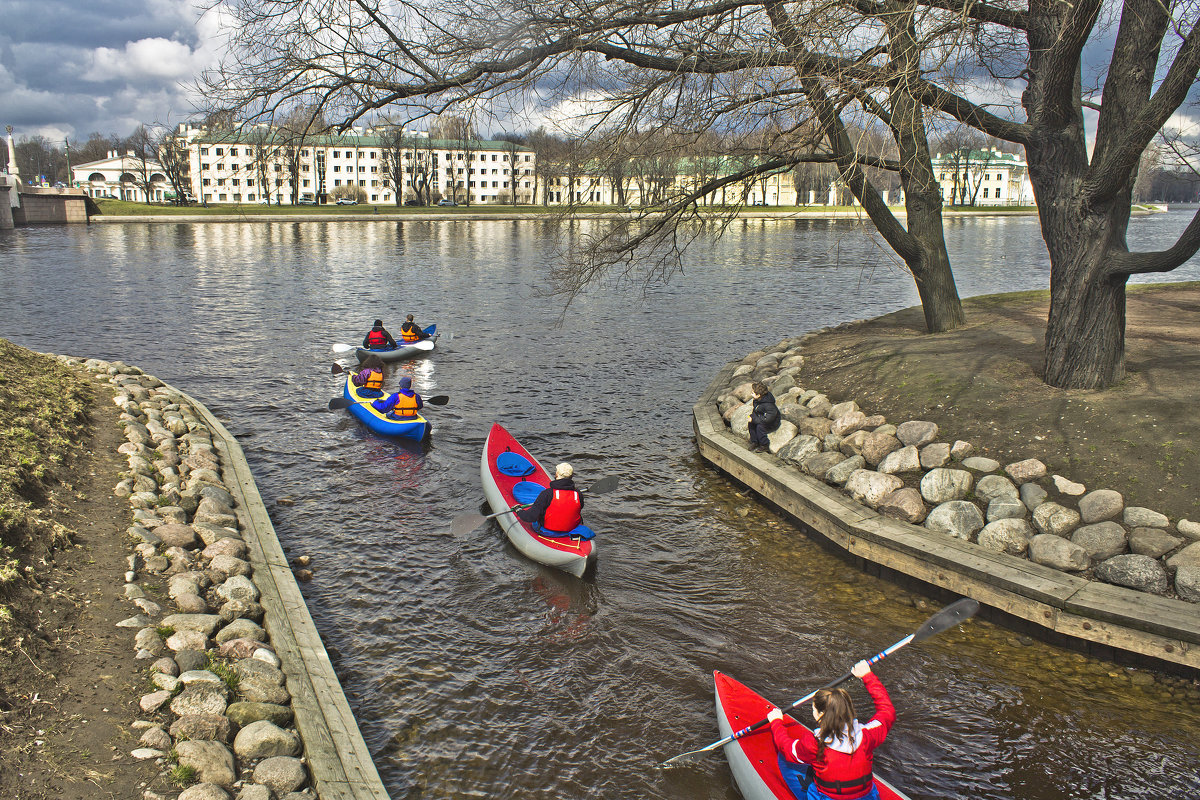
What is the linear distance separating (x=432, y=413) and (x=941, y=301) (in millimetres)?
10418

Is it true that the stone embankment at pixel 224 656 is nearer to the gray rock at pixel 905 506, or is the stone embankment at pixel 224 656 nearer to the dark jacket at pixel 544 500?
the dark jacket at pixel 544 500

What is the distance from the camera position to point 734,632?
28.4 ft

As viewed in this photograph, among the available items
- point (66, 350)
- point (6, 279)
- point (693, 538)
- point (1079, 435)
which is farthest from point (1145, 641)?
point (6, 279)

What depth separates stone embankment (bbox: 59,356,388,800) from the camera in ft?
17.4

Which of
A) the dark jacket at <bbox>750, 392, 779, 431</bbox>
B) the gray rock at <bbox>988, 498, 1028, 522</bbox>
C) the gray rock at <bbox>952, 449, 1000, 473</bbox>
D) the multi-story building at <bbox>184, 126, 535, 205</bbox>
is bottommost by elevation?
the gray rock at <bbox>988, 498, 1028, 522</bbox>

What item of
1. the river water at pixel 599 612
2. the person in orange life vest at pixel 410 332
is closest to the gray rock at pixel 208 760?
the river water at pixel 599 612

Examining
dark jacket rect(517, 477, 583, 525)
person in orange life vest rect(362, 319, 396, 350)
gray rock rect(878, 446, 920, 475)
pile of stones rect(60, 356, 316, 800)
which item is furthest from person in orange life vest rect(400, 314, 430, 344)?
gray rock rect(878, 446, 920, 475)

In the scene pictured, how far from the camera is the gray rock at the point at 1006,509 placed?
29.0 feet

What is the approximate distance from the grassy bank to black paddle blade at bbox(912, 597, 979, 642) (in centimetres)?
744

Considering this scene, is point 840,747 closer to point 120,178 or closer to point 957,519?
point 957,519

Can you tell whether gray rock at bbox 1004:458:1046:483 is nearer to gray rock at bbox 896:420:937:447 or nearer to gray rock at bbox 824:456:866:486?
gray rock at bbox 896:420:937:447

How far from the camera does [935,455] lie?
1003 cm

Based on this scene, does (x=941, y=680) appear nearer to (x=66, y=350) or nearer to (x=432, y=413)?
(x=432, y=413)

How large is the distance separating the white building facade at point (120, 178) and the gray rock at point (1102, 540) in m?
151
